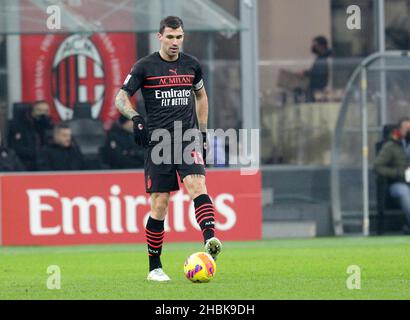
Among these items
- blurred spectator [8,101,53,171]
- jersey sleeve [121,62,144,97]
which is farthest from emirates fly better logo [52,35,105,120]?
jersey sleeve [121,62,144,97]

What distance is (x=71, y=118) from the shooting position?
19109 millimetres

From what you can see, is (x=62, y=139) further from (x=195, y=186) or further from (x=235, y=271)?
(x=195, y=186)

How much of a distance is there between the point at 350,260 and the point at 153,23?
6.06 metres

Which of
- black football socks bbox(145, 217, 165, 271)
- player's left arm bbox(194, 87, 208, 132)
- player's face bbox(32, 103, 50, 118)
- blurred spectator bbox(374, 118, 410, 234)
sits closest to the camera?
black football socks bbox(145, 217, 165, 271)

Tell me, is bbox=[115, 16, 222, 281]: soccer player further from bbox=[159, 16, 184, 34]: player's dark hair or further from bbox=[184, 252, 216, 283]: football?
bbox=[184, 252, 216, 283]: football

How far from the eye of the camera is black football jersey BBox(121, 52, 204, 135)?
11.5 m

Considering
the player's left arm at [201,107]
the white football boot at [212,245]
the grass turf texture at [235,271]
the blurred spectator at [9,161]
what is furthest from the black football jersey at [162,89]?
the blurred spectator at [9,161]

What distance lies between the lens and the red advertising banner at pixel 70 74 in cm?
1914

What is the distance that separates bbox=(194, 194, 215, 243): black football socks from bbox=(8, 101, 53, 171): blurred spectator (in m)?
7.81

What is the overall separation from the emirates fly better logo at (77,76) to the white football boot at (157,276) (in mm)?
7773

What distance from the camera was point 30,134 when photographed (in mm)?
18953

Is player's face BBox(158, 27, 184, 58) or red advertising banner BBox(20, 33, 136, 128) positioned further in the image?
red advertising banner BBox(20, 33, 136, 128)

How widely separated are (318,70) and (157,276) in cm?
962
